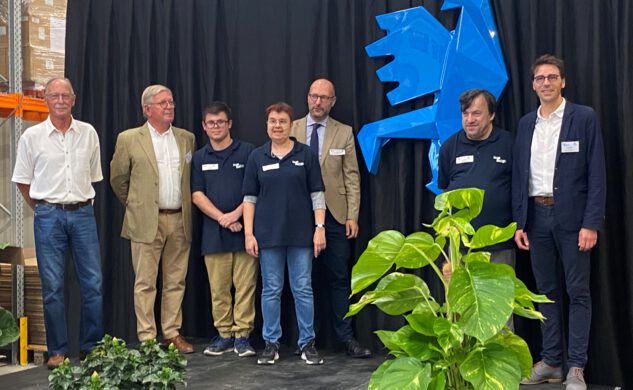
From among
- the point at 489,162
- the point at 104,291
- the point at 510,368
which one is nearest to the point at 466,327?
the point at 510,368

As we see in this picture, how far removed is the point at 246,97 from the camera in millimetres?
5402

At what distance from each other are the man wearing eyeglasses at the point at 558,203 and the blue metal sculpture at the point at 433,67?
52 centimetres

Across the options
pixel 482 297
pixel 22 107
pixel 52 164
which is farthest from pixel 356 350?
pixel 22 107

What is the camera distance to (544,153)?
3887 millimetres

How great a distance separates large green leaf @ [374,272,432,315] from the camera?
8.23ft

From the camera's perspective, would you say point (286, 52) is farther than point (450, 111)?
Yes

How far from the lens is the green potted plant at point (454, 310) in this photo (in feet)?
7.54

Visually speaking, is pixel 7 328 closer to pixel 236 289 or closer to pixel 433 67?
pixel 236 289

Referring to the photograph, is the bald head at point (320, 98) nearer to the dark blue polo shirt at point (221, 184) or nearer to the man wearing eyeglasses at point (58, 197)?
the dark blue polo shirt at point (221, 184)

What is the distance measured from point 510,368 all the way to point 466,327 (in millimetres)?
192

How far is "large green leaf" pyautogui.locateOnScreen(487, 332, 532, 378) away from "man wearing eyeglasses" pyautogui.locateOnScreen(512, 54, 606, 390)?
4.46ft

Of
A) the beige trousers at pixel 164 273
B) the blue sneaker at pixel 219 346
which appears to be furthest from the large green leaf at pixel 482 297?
the beige trousers at pixel 164 273

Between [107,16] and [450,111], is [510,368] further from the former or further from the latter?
[107,16]

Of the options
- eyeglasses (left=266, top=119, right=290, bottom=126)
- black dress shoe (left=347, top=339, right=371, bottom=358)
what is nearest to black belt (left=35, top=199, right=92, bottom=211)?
eyeglasses (left=266, top=119, right=290, bottom=126)
